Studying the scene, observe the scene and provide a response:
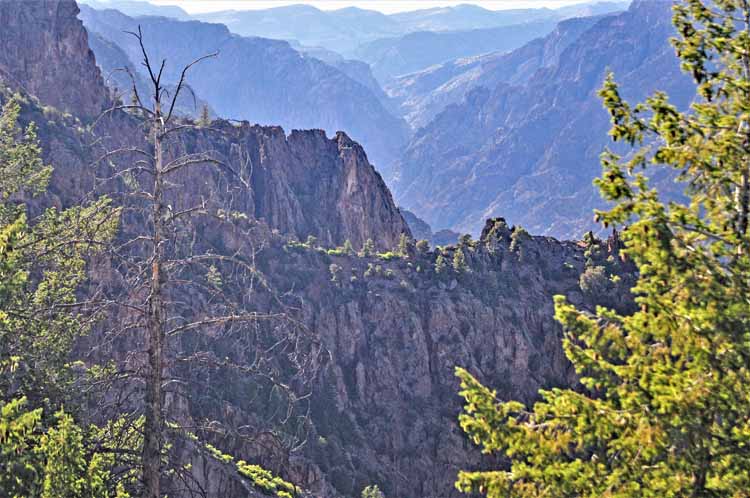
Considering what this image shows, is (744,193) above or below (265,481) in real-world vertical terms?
below

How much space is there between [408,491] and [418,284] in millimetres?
23961

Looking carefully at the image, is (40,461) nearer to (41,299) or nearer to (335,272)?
(41,299)

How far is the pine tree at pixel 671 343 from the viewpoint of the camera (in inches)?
442

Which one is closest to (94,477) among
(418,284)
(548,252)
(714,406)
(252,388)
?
(714,406)

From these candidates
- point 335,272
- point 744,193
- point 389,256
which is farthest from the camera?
point 389,256

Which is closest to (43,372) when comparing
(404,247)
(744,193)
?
(744,193)

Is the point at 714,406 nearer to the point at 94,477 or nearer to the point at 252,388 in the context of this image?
the point at 94,477

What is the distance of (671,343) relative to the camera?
1211cm

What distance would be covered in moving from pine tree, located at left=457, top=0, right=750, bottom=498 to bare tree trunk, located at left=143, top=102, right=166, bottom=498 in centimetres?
525

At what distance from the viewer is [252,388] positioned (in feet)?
203

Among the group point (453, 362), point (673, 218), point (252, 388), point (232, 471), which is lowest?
point (673, 218)

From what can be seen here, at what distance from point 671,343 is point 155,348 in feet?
28.5

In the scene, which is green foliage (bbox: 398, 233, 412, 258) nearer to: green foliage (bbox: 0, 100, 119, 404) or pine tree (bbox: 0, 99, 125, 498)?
green foliage (bbox: 0, 100, 119, 404)

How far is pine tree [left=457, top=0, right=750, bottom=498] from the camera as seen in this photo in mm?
11234
